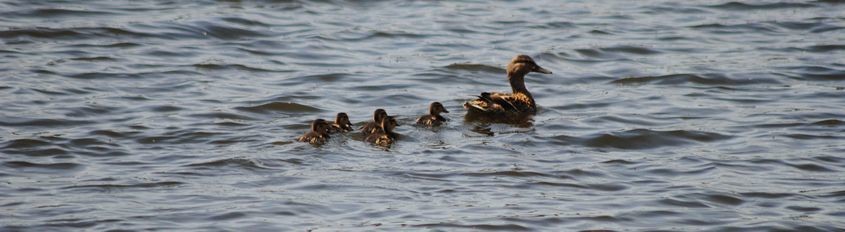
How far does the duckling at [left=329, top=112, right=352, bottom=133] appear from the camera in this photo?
10008mm

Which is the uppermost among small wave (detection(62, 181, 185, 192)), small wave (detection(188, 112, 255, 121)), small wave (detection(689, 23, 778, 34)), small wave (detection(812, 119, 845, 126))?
small wave (detection(62, 181, 185, 192))

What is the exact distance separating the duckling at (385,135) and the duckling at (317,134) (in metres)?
0.32

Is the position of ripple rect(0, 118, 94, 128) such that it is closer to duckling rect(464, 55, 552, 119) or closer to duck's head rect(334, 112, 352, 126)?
duck's head rect(334, 112, 352, 126)

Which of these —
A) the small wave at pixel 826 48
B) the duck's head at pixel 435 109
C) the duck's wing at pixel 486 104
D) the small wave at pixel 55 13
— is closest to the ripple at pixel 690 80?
the small wave at pixel 826 48

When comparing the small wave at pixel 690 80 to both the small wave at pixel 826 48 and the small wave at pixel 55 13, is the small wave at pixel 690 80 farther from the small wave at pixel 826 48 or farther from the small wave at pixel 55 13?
the small wave at pixel 55 13

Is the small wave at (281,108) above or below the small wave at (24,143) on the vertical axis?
below

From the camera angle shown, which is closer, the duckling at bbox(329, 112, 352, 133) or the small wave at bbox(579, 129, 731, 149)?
the duckling at bbox(329, 112, 352, 133)

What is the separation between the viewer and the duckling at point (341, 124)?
10.0m

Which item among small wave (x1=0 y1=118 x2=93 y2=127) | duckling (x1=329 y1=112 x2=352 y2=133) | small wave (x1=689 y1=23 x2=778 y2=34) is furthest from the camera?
small wave (x1=689 y1=23 x2=778 y2=34)

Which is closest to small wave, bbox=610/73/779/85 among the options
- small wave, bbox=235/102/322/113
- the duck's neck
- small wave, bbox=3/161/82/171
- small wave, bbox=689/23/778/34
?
the duck's neck

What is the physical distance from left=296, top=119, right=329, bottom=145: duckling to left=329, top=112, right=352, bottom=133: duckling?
0.20 m

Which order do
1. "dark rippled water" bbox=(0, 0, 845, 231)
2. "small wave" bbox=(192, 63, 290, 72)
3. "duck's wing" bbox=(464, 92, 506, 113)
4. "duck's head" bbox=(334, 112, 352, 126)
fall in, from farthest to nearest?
1. "small wave" bbox=(192, 63, 290, 72)
2. "duck's wing" bbox=(464, 92, 506, 113)
3. "duck's head" bbox=(334, 112, 352, 126)
4. "dark rippled water" bbox=(0, 0, 845, 231)

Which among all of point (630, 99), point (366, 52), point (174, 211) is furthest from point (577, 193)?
point (366, 52)

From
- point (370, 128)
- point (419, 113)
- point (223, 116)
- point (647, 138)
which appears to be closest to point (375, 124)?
point (370, 128)
